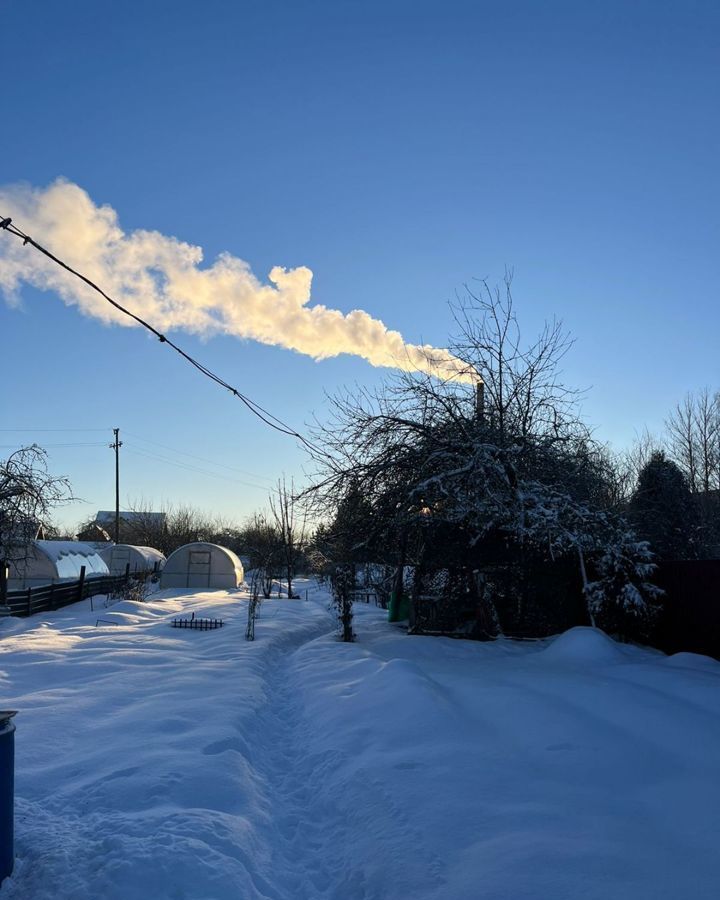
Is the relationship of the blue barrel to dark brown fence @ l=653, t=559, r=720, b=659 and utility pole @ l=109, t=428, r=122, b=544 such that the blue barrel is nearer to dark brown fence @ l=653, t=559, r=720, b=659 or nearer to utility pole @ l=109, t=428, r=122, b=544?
dark brown fence @ l=653, t=559, r=720, b=659

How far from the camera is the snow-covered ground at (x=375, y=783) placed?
11.6 ft

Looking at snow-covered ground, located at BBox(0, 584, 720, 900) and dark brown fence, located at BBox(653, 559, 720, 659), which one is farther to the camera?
dark brown fence, located at BBox(653, 559, 720, 659)

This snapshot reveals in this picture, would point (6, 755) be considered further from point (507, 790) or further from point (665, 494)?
point (665, 494)

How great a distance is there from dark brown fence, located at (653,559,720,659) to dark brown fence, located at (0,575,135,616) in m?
15.8

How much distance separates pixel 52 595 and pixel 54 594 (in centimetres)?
20

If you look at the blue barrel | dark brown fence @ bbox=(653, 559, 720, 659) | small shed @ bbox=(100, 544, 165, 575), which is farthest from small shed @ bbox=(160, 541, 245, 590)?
the blue barrel

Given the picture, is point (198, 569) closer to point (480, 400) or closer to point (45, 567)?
point (45, 567)

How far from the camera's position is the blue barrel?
3529mm

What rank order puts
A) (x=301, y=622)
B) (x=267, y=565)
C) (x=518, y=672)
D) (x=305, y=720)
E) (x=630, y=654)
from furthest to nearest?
(x=301, y=622) → (x=267, y=565) → (x=630, y=654) → (x=518, y=672) → (x=305, y=720)

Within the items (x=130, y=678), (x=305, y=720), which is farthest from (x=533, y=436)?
(x=130, y=678)

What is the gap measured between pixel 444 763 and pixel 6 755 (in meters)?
3.11

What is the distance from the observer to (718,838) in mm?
3748

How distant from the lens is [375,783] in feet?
16.5

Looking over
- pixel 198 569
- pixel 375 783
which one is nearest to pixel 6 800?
pixel 375 783
